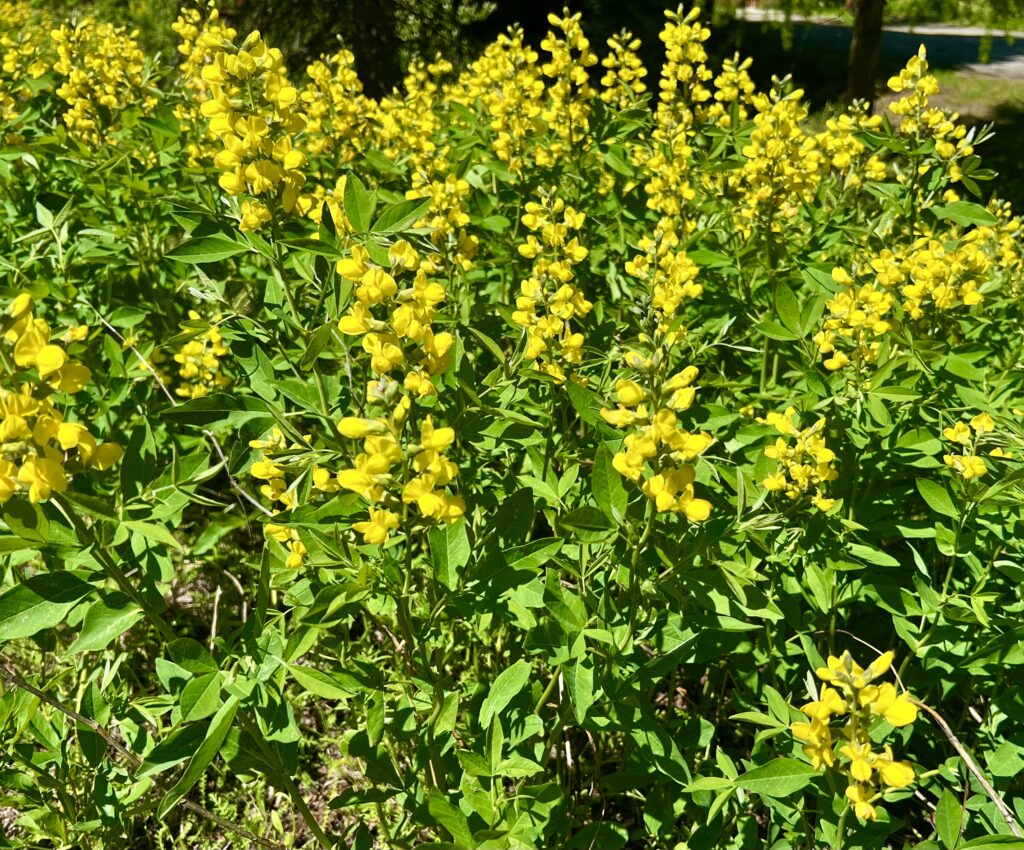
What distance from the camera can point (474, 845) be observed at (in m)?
1.74

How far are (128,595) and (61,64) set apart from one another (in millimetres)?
2651

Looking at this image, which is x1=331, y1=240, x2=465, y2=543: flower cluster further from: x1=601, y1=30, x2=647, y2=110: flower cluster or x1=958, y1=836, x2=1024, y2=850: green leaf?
x1=601, y1=30, x2=647, y2=110: flower cluster

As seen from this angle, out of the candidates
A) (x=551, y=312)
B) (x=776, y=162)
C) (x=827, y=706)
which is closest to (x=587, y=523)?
(x=827, y=706)

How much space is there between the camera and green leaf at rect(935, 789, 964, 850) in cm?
Result: 174

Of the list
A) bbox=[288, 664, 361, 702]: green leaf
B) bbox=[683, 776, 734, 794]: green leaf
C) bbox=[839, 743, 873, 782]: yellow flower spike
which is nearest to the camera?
bbox=[839, 743, 873, 782]: yellow flower spike

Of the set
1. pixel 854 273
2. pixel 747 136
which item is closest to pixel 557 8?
pixel 747 136

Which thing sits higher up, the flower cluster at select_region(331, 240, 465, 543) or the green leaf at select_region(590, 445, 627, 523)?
the flower cluster at select_region(331, 240, 465, 543)

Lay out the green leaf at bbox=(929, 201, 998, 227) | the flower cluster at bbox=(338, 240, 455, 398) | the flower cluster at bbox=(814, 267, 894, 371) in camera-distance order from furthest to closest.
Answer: the green leaf at bbox=(929, 201, 998, 227), the flower cluster at bbox=(814, 267, 894, 371), the flower cluster at bbox=(338, 240, 455, 398)

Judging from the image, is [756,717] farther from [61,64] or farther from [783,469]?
[61,64]

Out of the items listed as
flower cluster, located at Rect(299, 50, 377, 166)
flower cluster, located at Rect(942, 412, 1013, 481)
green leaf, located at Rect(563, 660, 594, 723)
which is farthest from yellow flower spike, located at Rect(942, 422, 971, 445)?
flower cluster, located at Rect(299, 50, 377, 166)

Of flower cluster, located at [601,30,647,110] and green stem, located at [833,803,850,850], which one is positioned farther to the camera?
flower cluster, located at [601,30,647,110]

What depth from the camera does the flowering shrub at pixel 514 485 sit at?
5.72 ft

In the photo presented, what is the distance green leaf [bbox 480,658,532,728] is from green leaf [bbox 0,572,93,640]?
2.90 ft

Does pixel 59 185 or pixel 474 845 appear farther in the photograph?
pixel 59 185
